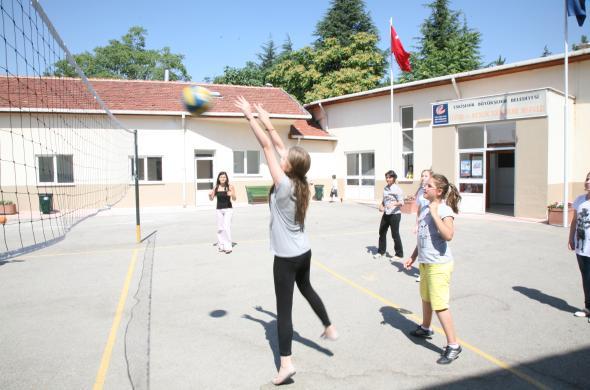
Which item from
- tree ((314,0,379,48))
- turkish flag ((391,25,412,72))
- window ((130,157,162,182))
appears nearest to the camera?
turkish flag ((391,25,412,72))

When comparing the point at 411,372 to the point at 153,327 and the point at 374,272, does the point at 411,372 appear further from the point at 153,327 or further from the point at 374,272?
the point at 374,272

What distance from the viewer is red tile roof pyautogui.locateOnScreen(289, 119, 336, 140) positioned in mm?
22859

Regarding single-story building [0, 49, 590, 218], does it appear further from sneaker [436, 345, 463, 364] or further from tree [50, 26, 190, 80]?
tree [50, 26, 190, 80]

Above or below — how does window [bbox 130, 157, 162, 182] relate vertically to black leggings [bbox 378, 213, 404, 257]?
above

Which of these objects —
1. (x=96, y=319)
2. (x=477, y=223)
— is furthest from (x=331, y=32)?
(x=96, y=319)

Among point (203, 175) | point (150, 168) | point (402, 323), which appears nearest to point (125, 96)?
point (150, 168)

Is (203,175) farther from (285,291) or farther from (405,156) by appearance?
(285,291)

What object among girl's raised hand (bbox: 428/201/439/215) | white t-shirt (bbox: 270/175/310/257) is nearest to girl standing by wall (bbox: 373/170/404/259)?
girl's raised hand (bbox: 428/201/439/215)

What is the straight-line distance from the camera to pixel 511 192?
19.0 metres

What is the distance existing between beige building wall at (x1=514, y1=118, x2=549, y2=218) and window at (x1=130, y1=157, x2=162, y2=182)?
49.3ft

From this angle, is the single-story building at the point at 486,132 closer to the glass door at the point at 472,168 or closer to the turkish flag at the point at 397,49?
the glass door at the point at 472,168

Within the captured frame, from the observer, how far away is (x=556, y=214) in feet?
42.1

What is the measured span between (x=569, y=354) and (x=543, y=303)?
1.65m

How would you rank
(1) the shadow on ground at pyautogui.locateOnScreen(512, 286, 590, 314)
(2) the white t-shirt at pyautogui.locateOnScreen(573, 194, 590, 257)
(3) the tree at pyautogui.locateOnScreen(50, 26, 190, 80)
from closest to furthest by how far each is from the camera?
1. (2) the white t-shirt at pyautogui.locateOnScreen(573, 194, 590, 257)
2. (1) the shadow on ground at pyautogui.locateOnScreen(512, 286, 590, 314)
3. (3) the tree at pyautogui.locateOnScreen(50, 26, 190, 80)
